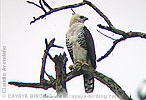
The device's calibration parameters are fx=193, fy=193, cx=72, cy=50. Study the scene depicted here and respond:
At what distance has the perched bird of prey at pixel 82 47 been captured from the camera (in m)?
6.24

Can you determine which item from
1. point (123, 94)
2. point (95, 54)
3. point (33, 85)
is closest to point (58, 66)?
point (33, 85)

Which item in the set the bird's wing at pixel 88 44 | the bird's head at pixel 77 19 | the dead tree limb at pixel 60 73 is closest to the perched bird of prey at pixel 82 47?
the bird's wing at pixel 88 44

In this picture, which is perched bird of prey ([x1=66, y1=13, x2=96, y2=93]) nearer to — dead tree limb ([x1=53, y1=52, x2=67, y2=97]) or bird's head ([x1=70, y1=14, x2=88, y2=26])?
bird's head ([x1=70, y1=14, x2=88, y2=26])

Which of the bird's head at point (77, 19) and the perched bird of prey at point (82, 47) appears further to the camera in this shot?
the bird's head at point (77, 19)

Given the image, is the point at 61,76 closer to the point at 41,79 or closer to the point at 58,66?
the point at 58,66

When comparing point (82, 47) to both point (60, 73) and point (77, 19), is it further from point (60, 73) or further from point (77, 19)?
point (60, 73)

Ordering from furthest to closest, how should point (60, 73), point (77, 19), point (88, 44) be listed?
point (77, 19) < point (88, 44) < point (60, 73)

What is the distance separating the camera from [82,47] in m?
6.28

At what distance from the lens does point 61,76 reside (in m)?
2.42

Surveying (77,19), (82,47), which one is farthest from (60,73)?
(77,19)

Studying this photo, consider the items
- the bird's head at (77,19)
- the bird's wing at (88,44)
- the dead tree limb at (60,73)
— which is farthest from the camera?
the bird's head at (77,19)

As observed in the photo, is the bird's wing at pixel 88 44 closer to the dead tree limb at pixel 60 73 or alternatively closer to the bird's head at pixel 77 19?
the bird's head at pixel 77 19

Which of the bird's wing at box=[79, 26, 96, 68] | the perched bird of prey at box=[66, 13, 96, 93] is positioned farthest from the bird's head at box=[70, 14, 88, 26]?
the bird's wing at box=[79, 26, 96, 68]

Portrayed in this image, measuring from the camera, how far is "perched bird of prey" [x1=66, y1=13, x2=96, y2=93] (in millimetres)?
6238
